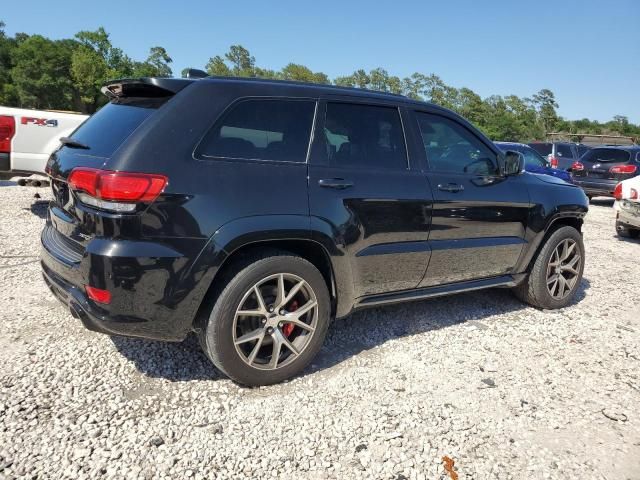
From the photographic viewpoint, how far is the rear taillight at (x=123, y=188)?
7.84ft

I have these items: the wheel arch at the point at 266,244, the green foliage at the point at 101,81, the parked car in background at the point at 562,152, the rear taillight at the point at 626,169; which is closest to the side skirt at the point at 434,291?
the wheel arch at the point at 266,244

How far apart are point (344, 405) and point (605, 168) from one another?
43.1ft

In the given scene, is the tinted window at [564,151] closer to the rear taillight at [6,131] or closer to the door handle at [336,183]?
the door handle at [336,183]

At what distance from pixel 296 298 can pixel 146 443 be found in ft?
3.83

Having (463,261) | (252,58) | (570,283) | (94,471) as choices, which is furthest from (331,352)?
(252,58)

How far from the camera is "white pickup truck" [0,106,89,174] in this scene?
7023mm

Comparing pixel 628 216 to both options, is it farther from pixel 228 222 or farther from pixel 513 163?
pixel 228 222

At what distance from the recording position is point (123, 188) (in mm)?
2387

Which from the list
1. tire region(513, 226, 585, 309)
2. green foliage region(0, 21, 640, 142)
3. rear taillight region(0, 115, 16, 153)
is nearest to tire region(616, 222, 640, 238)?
tire region(513, 226, 585, 309)

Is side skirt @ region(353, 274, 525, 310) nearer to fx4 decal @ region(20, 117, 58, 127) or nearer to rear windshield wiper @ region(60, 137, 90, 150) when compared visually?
rear windshield wiper @ region(60, 137, 90, 150)

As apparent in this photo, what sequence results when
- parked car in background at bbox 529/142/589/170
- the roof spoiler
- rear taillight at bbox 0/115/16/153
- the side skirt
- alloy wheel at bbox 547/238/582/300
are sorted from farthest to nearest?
parked car in background at bbox 529/142/589/170 < rear taillight at bbox 0/115/16/153 < alloy wheel at bbox 547/238/582/300 < the side skirt < the roof spoiler

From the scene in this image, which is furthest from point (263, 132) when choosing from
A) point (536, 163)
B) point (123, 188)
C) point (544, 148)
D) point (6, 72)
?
point (6, 72)

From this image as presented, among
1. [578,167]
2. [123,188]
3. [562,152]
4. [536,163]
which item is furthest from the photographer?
[562,152]

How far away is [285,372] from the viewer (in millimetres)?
2955
